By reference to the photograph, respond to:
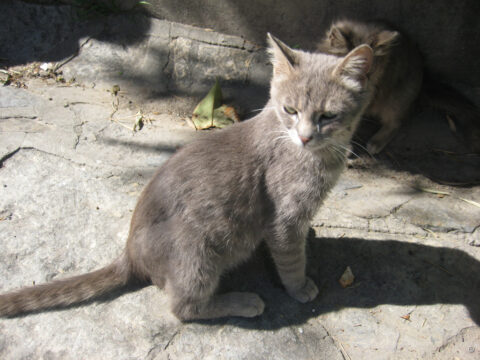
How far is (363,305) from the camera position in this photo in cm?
267

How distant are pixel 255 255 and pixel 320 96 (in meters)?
1.22

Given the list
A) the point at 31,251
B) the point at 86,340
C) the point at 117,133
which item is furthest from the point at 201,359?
the point at 117,133

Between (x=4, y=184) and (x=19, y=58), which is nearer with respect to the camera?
(x=4, y=184)

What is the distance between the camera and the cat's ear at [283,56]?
7.79ft

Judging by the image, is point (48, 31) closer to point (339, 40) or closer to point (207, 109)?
point (207, 109)

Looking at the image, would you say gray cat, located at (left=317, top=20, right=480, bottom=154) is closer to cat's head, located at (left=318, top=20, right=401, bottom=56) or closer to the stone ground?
cat's head, located at (left=318, top=20, right=401, bottom=56)

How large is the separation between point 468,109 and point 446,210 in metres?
1.12

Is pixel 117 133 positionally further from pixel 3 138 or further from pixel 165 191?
pixel 165 191

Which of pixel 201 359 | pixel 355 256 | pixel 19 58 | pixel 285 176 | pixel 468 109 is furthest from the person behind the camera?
pixel 19 58

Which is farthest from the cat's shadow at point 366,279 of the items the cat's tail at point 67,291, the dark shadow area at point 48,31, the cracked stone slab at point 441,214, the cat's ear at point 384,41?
the dark shadow area at point 48,31

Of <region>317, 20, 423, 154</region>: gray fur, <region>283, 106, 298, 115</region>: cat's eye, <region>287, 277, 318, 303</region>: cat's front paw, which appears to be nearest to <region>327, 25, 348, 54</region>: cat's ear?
<region>317, 20, 423, 154</region>: gray fur

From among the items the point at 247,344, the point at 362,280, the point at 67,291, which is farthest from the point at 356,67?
the point at 67,291

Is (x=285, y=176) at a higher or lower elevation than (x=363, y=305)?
higher

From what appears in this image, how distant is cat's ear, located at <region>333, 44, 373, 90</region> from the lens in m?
2.20
